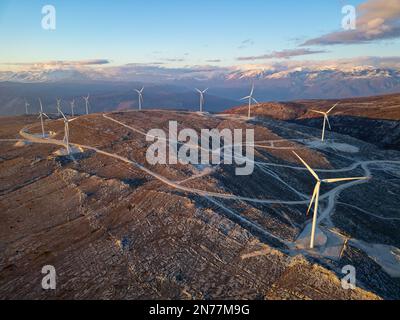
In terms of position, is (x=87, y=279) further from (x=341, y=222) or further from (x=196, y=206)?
(x=341, y=222)

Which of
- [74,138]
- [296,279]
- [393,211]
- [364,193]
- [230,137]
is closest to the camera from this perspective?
[296,279]

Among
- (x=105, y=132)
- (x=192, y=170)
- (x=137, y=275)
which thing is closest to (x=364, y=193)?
(x=192, y=170)

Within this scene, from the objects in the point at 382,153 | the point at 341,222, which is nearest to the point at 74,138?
the point at 341,222

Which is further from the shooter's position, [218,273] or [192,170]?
[192,170]
